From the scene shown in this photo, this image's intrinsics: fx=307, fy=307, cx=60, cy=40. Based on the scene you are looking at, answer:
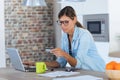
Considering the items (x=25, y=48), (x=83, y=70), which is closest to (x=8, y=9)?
(x=25, y=48)

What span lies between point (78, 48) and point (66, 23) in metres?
0.29

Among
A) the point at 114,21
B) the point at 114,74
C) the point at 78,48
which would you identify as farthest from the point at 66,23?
the point at 114,21

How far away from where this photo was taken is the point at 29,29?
632cm

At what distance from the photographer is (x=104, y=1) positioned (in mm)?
4727

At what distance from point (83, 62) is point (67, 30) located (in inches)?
15.6

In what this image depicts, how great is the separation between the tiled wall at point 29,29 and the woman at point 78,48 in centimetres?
298

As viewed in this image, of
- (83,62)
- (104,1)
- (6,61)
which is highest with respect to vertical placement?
(104,1)

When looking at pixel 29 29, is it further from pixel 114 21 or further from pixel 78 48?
pixel 78 48

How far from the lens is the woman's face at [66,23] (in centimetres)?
316

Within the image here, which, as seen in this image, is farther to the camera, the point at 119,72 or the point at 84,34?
the point at 84,34

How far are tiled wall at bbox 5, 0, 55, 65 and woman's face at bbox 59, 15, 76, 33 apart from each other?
307 centimetres

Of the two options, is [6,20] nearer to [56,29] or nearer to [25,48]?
[25,48]

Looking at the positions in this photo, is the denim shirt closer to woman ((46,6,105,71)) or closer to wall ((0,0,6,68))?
woman ((46,6,105,71))

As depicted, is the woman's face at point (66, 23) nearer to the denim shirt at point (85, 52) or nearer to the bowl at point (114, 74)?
the denim shirt at point (85, 52)
